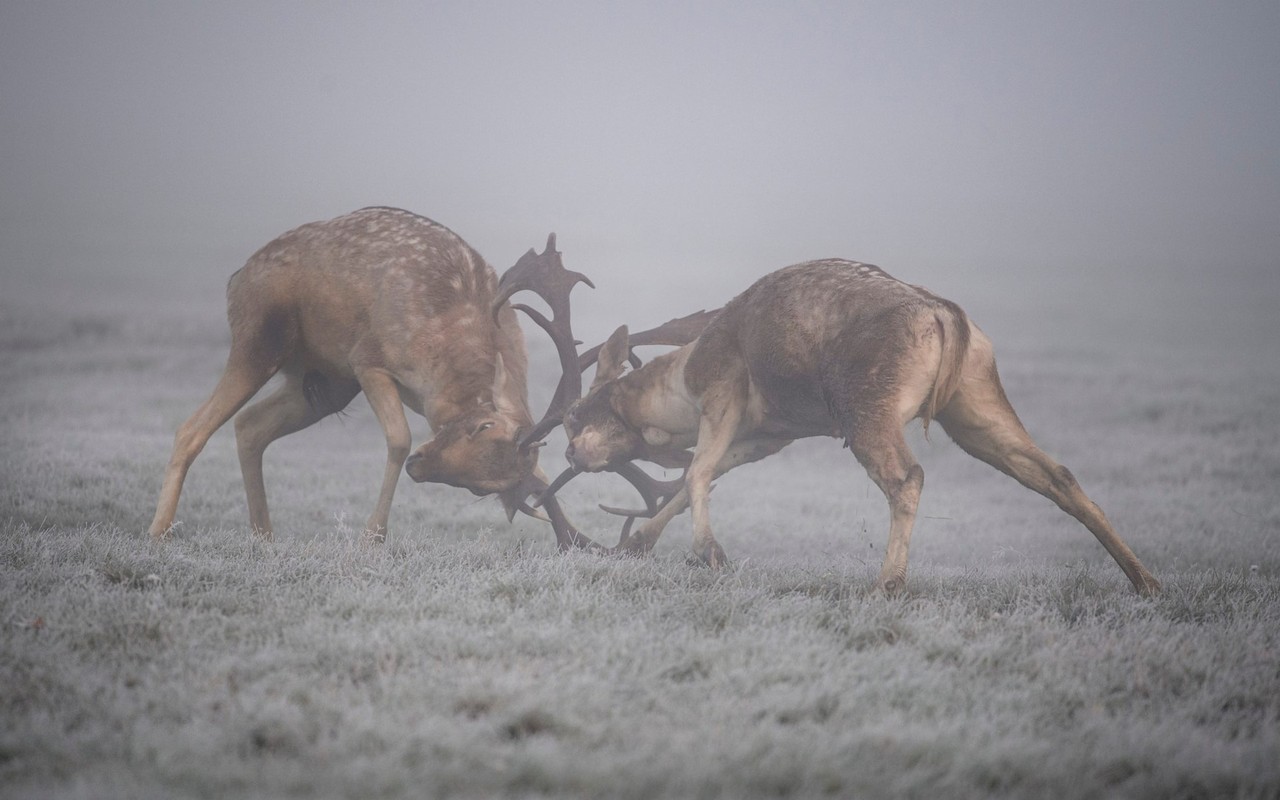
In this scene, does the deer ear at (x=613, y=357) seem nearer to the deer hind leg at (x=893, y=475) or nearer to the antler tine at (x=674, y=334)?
the antler tine at (x=674, y=334)

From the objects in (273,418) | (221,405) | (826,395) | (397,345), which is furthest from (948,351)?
(273,418)

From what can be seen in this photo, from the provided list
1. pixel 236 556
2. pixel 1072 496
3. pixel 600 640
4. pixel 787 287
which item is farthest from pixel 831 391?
pixel 236 556

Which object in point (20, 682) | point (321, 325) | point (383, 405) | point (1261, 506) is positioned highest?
point (321, 325)

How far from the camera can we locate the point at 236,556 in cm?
679

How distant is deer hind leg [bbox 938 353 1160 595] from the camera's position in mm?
6656

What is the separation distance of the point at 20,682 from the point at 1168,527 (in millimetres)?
10906

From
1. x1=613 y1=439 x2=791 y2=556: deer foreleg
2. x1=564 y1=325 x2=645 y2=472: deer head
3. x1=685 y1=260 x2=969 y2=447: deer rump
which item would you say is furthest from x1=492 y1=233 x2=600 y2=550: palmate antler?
x1=685 y1=260 x2=969 y2=447: deer rump

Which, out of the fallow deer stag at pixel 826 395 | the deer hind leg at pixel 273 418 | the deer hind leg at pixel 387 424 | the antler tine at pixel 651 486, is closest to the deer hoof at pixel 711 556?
the fallow deer stag at pixel 826 395

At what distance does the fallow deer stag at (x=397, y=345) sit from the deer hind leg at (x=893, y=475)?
8.32 feet

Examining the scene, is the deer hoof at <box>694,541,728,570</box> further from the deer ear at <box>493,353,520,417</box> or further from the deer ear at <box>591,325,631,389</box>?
the deer ear at <box>493,353,520,417</box>

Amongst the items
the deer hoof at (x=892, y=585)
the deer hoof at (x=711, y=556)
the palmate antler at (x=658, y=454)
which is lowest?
the deer hoof at (x=711, y=556)

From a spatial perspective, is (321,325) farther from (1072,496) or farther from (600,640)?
(1072,496)

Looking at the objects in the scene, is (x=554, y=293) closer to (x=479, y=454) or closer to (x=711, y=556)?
(x=479, y=454)

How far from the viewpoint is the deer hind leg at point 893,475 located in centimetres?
630
